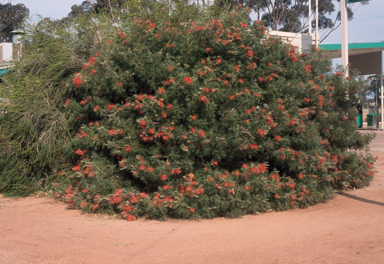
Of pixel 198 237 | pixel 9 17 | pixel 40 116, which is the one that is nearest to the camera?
pixel 198 237

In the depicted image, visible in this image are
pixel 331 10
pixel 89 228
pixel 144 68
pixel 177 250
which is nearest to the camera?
pixel 177 250

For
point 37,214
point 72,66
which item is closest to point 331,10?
point 72,66

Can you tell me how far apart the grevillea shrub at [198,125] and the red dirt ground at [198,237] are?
38 centimetres

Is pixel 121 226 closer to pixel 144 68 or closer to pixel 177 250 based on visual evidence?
pixel 177 250

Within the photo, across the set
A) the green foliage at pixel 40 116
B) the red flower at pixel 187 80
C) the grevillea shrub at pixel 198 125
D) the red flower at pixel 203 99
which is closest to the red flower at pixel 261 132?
the grevillea shrub at pixel 198 125

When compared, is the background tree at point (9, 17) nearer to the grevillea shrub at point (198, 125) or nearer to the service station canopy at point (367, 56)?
the service station canopy at point (367, 56)

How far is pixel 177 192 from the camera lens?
614 cm

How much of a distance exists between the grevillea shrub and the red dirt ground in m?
0.38

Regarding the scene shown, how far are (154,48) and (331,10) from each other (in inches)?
1414

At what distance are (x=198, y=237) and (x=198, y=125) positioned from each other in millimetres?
1947

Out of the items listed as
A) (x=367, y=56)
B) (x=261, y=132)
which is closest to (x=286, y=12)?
(x=367, y=56)

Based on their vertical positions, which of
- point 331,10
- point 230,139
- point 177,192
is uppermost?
point 331,10

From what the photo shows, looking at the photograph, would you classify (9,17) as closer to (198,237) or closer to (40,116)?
(40,116)

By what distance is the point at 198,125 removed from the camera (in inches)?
257
